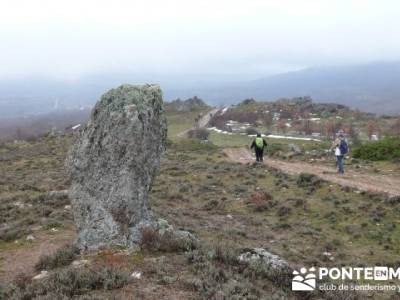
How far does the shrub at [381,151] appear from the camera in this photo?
36.1 meters

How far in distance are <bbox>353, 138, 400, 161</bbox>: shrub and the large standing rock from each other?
26.6m

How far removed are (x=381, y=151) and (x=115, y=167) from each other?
28.8m

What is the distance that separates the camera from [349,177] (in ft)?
95.3

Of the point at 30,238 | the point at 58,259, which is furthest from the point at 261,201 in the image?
the point at 58,259

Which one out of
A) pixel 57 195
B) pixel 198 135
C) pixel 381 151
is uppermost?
pixel 57 195

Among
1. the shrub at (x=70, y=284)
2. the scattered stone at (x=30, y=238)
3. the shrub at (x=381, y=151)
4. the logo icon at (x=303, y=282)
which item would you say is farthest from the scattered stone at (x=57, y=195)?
the shrub at (x=381, y=151)

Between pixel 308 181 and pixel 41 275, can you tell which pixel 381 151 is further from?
pixel 41 275

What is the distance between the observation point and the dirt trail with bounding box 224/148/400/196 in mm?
25453

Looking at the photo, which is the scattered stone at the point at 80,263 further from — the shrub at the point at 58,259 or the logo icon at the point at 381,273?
the logo icon at the point at 381,273

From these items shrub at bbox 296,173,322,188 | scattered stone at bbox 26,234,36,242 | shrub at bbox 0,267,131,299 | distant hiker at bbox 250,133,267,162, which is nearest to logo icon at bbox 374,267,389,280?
shrub at bbox 0,267,131,299

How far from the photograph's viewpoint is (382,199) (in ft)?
74.6

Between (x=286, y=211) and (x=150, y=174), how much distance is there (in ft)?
35.3

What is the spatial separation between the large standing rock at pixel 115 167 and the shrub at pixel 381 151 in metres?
26.6

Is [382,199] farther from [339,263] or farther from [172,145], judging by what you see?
[172,145]
